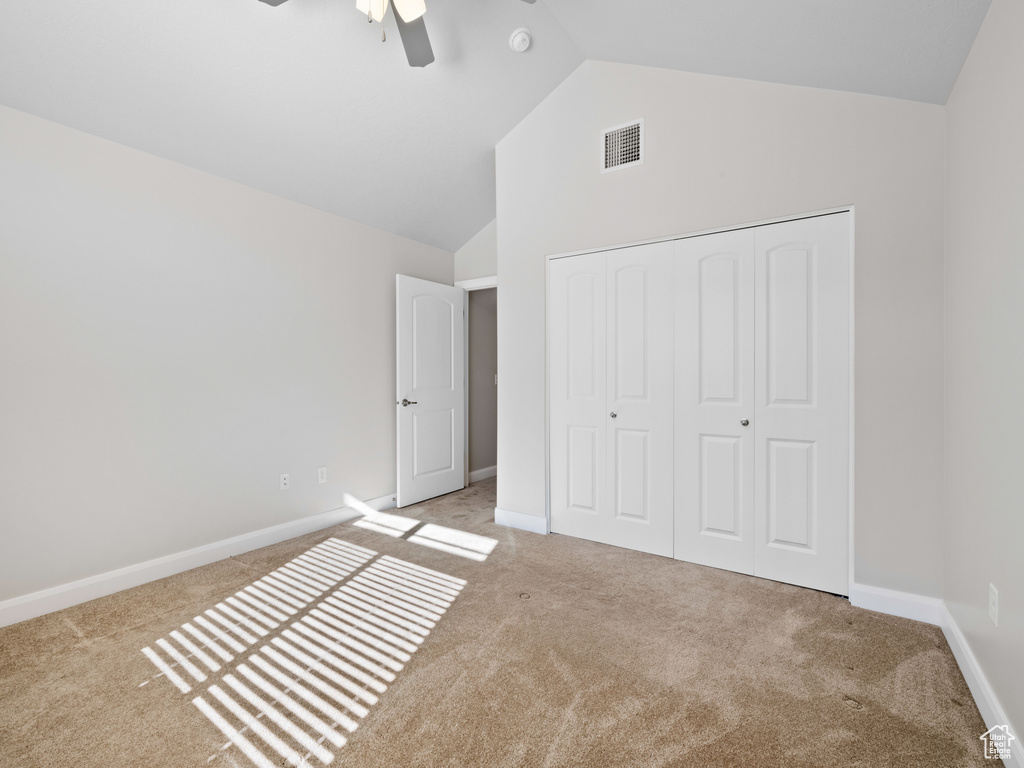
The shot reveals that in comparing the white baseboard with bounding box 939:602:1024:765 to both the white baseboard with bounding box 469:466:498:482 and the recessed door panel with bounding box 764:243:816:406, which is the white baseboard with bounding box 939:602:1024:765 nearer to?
the recessed door panel with bounding box 764:243:816:406

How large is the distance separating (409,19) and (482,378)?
11.8 feet

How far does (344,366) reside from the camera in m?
3.78

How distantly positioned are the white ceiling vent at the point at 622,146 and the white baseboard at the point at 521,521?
8.06 feet

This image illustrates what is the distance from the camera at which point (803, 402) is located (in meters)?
2.51

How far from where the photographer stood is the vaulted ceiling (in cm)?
202

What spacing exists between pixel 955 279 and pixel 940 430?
2.25ft

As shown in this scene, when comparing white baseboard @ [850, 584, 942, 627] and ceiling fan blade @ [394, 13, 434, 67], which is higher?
ceiling fan blade @ [394, 13, 434, 67]

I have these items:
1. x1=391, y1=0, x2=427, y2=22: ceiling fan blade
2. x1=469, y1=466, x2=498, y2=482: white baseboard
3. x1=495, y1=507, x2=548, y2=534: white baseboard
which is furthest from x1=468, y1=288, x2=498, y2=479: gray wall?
x1=391, y1=0, x2=427, y2=22: ceiling fan blade

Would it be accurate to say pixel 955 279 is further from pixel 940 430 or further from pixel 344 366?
pixel 344 366

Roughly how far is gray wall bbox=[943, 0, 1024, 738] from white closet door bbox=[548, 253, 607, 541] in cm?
172

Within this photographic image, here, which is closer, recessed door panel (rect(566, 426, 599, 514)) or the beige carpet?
the beige carpet

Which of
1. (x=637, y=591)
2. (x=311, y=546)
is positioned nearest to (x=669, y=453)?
(x=637, y=591)

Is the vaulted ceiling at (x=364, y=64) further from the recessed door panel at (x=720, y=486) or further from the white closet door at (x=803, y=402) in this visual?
the recessed door panel at (x=720, y=486)

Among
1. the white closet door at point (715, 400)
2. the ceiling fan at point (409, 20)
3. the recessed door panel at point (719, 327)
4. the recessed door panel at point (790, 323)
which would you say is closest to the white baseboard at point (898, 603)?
the white closet door at point (715, 400)
